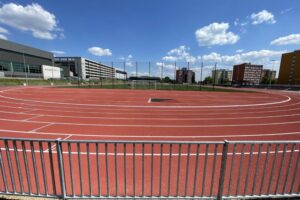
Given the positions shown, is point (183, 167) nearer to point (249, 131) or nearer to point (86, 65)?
point (249, 131)

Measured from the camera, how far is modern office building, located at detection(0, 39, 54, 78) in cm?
5450

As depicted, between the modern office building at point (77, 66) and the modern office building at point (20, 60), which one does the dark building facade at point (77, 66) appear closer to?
the modern office building at point (77, 66)

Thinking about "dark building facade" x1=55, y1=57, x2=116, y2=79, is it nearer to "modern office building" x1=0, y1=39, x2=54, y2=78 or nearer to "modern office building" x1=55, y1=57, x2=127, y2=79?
"modern office building" x1=55, y1=57, x2=127, y2=79

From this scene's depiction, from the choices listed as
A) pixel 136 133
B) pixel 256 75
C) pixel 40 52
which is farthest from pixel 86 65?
pixel 256 75

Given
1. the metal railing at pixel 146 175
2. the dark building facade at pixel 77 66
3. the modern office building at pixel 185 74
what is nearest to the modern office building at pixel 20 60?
the dark building facade at pixel 77 66

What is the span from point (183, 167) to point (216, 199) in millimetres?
1466

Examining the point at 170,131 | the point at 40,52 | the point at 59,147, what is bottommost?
the point at 170,131

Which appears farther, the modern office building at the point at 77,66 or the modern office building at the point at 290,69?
the modern office building at the point at 77,66

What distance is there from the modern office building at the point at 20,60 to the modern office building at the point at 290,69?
113 meters

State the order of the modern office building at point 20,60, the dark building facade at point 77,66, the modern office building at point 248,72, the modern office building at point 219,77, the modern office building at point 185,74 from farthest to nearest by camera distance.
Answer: the modern office building at point 248,72
the dark building facade at point 77,66
the modern office building at point 20,60
the modern office building at point 219,77
the modern office building at point 185,74

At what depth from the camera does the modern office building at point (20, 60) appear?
54.5 m

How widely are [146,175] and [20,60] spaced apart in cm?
7820

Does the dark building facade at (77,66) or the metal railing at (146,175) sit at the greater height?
the dark building facade at (77,66)

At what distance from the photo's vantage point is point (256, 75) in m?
128
